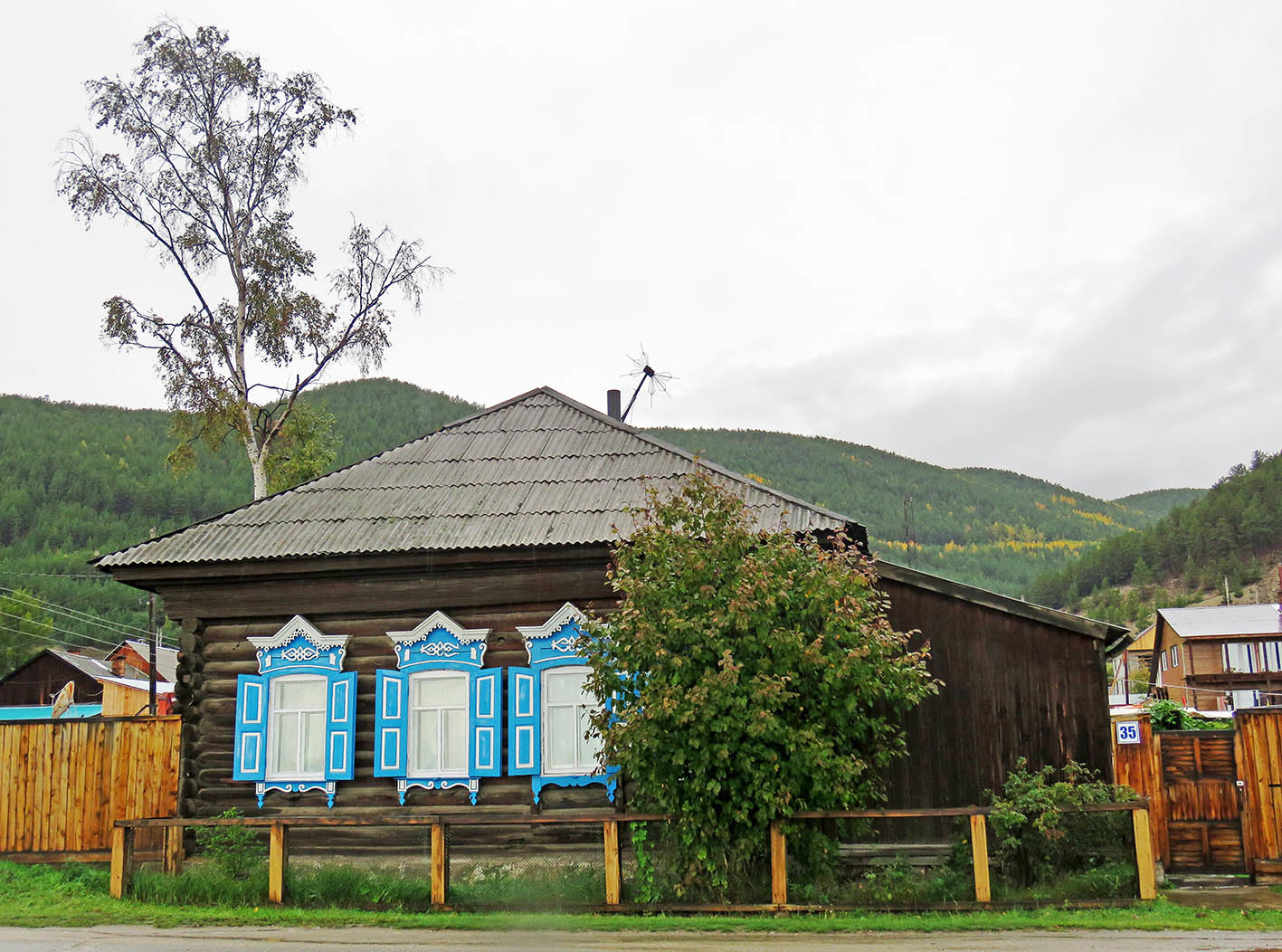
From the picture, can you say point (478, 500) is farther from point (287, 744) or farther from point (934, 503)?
point (934, 503)

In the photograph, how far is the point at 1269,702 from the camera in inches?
1865

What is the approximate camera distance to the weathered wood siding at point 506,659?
40.4 feet

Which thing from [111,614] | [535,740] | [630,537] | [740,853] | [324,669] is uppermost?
[111,614]

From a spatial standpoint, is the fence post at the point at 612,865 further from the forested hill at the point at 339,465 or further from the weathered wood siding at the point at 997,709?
the forested hill at the point at 339,465

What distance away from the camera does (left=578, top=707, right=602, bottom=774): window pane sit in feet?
41.4

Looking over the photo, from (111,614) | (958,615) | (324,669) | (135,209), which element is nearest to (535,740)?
(324,669)

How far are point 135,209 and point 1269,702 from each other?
4737 cm

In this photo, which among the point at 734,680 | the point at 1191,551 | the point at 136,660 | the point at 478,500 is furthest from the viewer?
the point at 1191,551

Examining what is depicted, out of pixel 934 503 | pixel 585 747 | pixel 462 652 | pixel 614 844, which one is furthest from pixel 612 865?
pixel 934 503

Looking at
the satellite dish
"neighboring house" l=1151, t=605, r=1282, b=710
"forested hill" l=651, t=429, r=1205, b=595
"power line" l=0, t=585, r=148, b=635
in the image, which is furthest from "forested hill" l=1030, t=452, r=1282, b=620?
the satellite dish

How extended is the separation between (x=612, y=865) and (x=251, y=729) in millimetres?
5512

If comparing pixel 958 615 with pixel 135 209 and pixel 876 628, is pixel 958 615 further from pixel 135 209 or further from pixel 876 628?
pixel 135 209

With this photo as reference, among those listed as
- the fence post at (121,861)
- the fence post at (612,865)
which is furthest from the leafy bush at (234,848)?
the fence post at (612,865)

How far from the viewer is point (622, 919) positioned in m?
9.81
